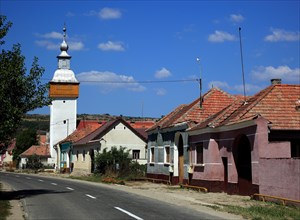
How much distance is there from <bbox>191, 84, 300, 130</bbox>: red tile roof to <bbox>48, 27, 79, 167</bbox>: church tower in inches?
1967

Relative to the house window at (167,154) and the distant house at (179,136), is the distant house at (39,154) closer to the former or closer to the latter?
the distant house at (179,136)

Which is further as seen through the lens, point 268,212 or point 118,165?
point 118,165

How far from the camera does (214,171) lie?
2497cm

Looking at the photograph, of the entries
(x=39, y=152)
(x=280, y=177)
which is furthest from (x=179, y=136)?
(x=39, y=152)

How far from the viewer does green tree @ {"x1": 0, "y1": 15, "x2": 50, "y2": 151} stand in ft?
62.8

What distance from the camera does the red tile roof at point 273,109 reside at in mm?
21561

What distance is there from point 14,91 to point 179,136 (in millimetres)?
14349

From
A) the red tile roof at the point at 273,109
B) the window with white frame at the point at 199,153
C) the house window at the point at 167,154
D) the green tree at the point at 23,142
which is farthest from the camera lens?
the green tree at the point at 23,142

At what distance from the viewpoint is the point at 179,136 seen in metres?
31.8

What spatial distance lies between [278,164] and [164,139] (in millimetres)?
16683

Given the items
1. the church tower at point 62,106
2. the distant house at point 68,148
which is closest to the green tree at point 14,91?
the distant house at point 68,148

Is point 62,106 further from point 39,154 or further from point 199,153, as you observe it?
point 199,153

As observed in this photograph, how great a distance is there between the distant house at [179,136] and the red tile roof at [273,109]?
17.2 feet

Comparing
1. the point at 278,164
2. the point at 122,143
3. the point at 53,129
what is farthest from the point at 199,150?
the point at 53,129
